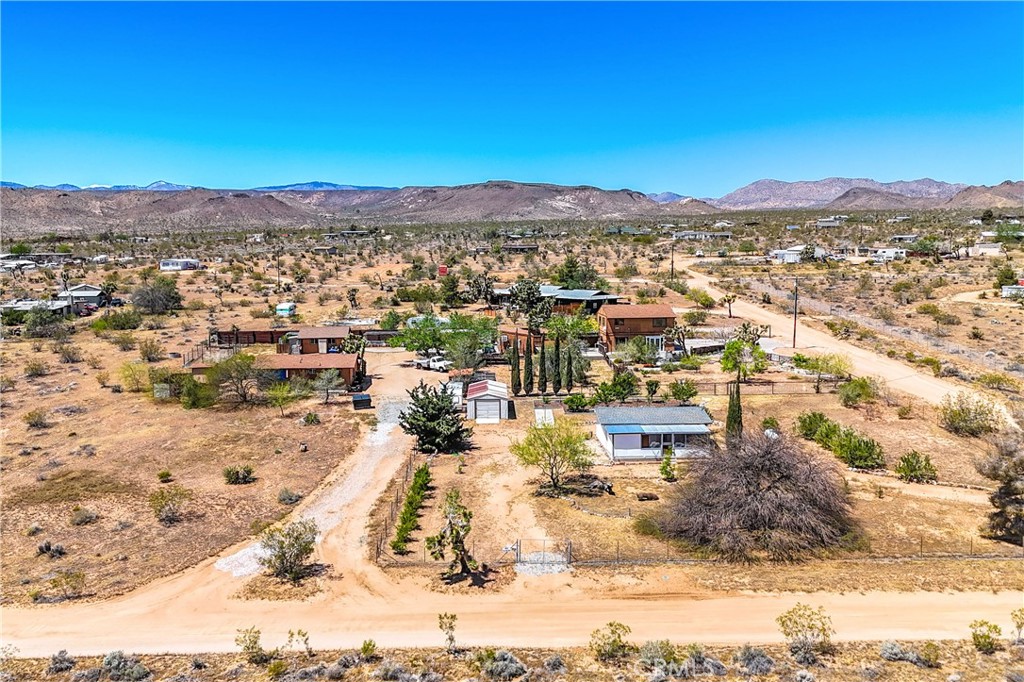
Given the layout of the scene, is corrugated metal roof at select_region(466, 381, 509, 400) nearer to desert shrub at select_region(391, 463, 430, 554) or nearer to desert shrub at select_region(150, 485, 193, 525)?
desert shrub at select_region(391, 463, 430, 554)

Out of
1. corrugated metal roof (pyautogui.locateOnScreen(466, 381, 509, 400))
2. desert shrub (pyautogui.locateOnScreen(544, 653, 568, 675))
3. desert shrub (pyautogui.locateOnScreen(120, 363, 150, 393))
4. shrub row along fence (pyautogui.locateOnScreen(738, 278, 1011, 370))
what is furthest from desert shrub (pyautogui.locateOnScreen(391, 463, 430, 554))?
shrub row along fence (pyautogui.locateOnScreen(738, 278, 1011, 370))

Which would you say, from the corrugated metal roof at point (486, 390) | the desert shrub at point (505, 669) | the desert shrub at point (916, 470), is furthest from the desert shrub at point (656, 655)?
the corrugated metal roof at point (486, 390)

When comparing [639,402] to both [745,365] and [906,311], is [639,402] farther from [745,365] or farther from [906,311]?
[906,311]

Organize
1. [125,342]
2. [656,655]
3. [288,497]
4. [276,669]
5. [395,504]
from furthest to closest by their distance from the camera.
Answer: [125,342] → [288,497] → [395,504] → [656,655] → [276,669]

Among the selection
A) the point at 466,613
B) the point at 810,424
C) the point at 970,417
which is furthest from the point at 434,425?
the point at 970,417

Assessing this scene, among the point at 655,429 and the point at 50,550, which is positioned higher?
the point at 655,429

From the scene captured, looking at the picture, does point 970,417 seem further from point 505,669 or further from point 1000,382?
point 505,669
